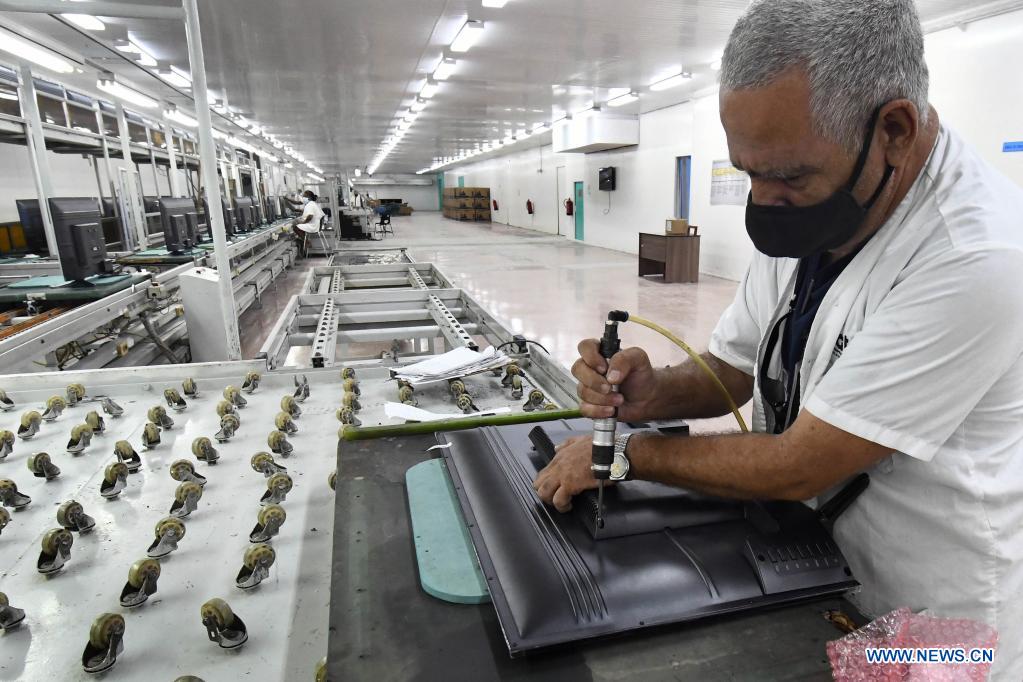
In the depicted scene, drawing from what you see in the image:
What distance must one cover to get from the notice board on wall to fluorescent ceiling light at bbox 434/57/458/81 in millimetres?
4086

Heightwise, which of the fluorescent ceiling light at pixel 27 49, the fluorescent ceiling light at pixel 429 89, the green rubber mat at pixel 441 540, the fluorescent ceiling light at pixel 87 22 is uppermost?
the fluorescent ceiling light at pixel 429 89

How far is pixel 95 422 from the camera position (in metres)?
1.43

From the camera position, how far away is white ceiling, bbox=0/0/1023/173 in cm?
534

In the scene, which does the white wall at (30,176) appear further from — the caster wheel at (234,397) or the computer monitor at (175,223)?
the caster wheel at (234,397)

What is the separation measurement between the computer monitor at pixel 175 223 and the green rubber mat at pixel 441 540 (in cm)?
522

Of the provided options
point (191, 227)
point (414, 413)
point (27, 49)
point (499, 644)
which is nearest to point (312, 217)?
point (191, 227)

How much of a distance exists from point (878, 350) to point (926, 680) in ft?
1.24

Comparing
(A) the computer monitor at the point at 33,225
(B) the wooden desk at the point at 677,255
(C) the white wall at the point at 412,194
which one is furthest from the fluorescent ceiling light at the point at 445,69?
(C) the white wall at the point at 412,194

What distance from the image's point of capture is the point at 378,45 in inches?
261

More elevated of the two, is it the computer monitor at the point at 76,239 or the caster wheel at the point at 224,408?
the computer monitor at the point at 76,239

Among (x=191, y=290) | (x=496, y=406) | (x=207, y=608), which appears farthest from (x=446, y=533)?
(x=191, y=290)

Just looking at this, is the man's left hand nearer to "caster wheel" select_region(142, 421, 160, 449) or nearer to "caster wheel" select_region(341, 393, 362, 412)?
"caster wheel" select_region(341, 393, 362, 412)

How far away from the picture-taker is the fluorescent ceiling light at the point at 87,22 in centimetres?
518

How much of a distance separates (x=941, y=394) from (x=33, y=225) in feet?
24.3
